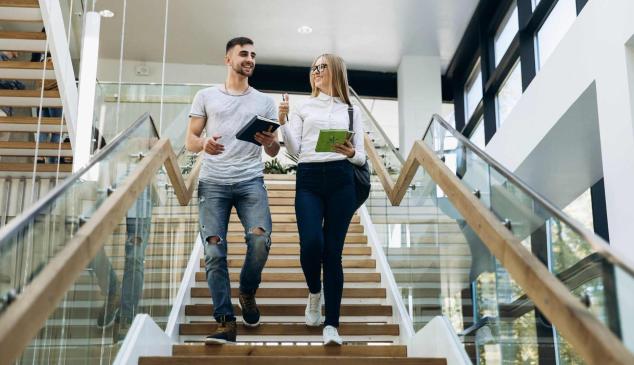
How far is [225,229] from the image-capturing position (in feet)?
15.0

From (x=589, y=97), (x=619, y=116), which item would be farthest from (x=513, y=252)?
(x=589, y=97)

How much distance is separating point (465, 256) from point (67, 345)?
78.6 inches

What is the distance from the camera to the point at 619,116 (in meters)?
6.18

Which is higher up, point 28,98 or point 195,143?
point 28,98

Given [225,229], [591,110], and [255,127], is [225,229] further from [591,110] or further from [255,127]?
[591,110]

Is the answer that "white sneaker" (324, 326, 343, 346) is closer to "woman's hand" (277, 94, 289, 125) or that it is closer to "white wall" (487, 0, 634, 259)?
"woman's hand" (277, 94, 289, 125)

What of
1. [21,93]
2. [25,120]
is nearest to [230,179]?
[21,93]

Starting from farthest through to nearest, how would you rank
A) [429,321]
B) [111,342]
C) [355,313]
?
[355,313]
[429,321]
[111,342]

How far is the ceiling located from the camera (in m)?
12.7

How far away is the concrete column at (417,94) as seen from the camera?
46.4 feet

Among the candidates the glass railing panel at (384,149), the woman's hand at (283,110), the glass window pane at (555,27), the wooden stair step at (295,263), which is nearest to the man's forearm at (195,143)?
the woman's hand at (283,110)

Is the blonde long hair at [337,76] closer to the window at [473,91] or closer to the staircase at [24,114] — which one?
the staircase at [24,114]

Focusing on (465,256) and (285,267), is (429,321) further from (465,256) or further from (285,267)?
(285,267)

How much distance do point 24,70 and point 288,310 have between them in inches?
156
